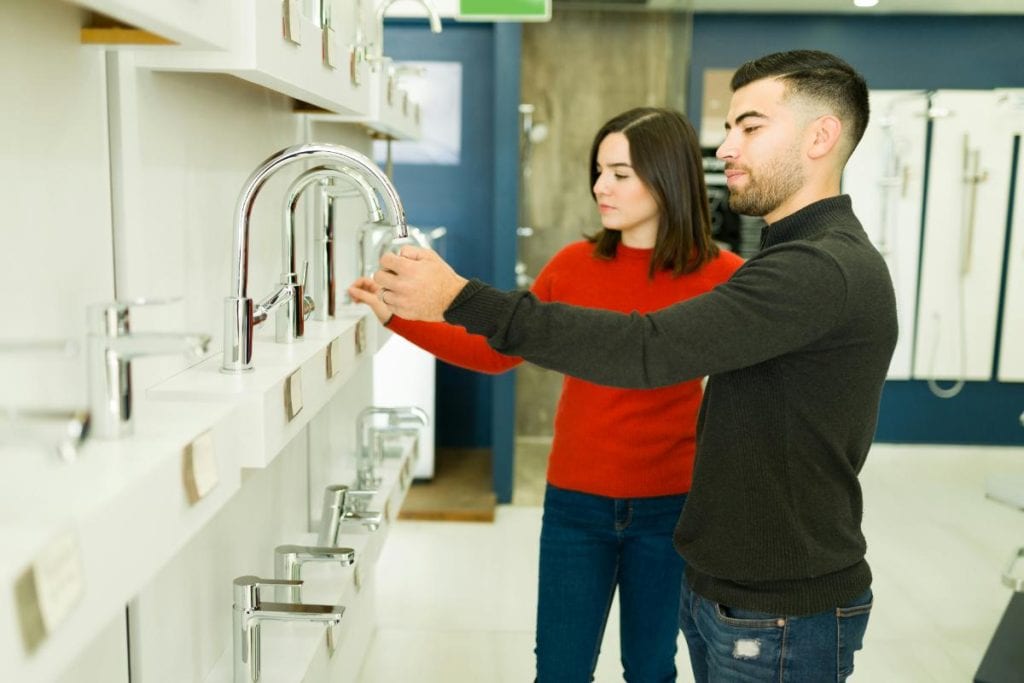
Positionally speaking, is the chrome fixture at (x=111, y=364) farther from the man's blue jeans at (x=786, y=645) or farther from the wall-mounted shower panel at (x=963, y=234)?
the wall-mounted shower panel at (x=963, y=234)

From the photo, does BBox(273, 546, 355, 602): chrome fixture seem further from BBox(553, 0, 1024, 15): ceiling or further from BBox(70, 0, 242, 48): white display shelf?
BBox(553, 0, 1024, 15): ceiling

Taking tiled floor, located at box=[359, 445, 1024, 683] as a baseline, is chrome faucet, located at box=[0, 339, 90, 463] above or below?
above

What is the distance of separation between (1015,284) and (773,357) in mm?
4626

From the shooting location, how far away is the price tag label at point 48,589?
57 cm

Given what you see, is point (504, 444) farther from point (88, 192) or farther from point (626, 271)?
point (88, 192)

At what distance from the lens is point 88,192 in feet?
3.52

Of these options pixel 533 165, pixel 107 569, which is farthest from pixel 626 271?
pixel 533 165

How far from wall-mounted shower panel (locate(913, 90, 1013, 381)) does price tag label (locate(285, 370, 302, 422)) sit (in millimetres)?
4854

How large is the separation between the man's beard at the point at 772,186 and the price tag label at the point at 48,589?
1.16m

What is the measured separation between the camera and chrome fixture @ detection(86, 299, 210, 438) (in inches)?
33.6

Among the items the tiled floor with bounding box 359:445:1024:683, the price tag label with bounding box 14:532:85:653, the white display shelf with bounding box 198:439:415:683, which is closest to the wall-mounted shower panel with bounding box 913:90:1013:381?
the tiled floor with bounding box 359:445:1024:683

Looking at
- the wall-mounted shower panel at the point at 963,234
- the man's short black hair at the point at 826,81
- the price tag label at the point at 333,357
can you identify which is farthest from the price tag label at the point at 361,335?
the wall-mounted shower panel at the point at 963,234

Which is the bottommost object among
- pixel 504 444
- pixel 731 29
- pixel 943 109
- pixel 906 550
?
pixel 906 550

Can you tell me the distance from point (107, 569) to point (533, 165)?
14.2 ft
